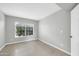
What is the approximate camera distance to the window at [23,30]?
5133mm

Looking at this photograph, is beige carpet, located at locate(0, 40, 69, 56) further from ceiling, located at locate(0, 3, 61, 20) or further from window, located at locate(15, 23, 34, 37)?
ceiling, located at locate(0, 3, 61, 20)

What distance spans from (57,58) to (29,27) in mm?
5575

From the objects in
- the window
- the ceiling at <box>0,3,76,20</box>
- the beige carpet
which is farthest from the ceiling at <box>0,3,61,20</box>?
the beige carpet

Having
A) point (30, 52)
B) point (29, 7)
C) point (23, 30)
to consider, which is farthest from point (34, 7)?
point (23, 30)

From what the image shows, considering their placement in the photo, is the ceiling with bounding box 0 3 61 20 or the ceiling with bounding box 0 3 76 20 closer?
the ceiling with bounding box 0 3 76 20

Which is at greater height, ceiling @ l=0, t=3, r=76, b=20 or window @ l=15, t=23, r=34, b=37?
ceiling @ l=0, t=3, r=76, b=20

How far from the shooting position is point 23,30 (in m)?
5.48

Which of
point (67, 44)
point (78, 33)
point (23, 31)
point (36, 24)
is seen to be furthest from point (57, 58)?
point (36, 24)

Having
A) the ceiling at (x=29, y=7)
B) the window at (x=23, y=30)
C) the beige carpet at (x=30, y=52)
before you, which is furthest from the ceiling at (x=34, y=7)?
the beige carpet at (x=30, y=52)

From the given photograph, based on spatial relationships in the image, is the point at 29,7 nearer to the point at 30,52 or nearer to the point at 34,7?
the point at 34,7

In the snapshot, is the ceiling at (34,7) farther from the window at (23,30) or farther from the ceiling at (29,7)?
the window at (23,30)

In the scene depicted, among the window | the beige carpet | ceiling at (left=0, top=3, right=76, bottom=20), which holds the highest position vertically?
ceiling at (left=0, top=3, right=76, bottom=20)

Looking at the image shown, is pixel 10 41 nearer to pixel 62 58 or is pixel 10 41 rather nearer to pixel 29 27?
pixel 29 27

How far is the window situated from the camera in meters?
5.13
